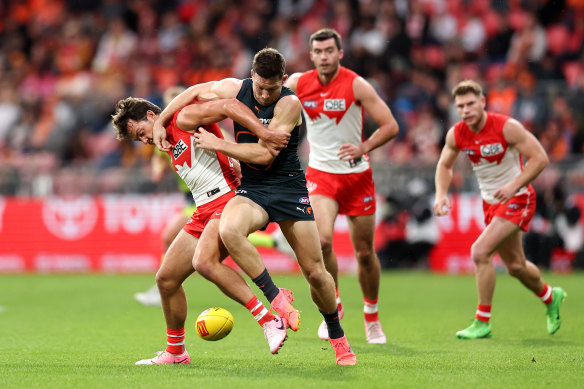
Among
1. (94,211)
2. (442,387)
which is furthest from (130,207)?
(442,387)

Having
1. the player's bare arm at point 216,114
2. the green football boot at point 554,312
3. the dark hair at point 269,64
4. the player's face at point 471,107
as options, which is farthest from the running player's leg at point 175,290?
the green football boot at point 554,312

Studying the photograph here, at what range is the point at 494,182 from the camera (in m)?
9.75

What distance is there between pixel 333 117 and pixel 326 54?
2.21 feet

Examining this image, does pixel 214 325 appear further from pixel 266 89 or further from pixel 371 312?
pixel 371 312

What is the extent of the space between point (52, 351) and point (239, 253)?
8.11ft

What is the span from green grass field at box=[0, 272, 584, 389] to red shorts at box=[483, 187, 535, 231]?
1244 millimetres

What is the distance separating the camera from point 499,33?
19125 mm

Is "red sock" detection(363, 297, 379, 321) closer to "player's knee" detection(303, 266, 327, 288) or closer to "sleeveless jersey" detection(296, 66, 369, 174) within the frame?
"sleeveless jersey" detection(296, 66, 369, 174)

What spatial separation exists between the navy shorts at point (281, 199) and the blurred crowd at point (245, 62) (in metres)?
9.09

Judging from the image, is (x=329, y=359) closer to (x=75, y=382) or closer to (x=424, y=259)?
(x=75, y=382)

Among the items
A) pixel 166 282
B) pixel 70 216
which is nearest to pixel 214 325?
pixel 166 282

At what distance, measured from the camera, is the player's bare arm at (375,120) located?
8469 mm

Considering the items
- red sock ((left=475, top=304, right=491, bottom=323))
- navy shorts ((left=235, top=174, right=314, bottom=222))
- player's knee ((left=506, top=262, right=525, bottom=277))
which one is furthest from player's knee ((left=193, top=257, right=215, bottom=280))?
player's knee ((left=506, top=262, right=525, bottom=277))

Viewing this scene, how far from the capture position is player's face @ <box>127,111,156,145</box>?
750cm
